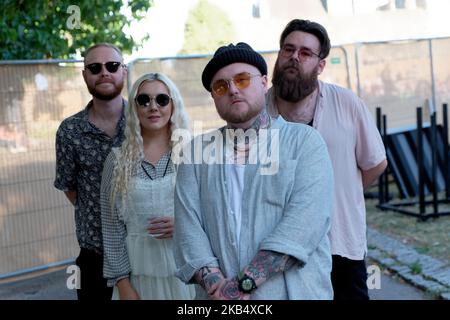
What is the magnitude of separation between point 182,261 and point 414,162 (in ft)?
26.3

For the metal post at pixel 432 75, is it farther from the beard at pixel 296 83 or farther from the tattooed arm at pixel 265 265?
the tattooed arm at pixel 265 265

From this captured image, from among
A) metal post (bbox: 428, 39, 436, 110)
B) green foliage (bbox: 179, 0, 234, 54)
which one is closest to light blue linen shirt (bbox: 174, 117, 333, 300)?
metal post (bbox: 428, 39, 436, 110)

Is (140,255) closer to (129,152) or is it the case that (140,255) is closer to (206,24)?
(129,152)

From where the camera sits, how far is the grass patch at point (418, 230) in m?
6.74

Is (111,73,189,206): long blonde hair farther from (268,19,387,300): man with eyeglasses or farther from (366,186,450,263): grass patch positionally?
(366,186,450,263): grass patch

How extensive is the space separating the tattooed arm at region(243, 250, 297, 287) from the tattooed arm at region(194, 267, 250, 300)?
74mm

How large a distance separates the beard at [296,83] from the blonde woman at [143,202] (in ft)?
1.85

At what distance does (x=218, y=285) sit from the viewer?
7.31ft

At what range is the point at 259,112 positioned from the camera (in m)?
2.42

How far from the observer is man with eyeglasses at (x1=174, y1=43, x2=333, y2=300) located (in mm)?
2219

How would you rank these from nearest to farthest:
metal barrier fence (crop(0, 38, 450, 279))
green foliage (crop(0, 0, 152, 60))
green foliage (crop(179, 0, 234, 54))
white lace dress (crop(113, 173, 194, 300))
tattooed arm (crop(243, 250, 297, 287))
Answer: tattooed arm (crop(243, 250, 297, 287))
white lace dress (crop(113, 173, 194, 300))
metal barrier fence (crop(0, 38, 450, 279))
green foliage (crop(0, 0, 152, 60))
green foliage (crop(179, 0, 234, 54))

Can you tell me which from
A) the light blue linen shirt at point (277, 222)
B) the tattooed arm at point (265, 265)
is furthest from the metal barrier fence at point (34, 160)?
the tattooed arm at point (265, 265)

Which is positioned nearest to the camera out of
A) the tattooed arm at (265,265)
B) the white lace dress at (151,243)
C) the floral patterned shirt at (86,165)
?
the tattooed arm at (265,265)
